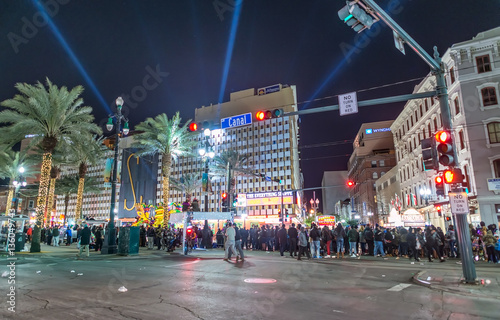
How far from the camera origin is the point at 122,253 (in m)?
18.2

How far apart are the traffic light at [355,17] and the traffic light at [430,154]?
4.24 metres

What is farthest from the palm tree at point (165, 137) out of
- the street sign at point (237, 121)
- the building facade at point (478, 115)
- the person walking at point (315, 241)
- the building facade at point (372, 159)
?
the building facade at point (372, 159)

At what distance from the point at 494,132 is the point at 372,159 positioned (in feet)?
183

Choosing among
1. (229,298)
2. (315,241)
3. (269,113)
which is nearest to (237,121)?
(269,113)

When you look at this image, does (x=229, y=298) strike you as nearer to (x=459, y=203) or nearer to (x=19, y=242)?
(x=459, y=203)

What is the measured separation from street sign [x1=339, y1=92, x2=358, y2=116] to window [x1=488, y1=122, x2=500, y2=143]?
974 inches

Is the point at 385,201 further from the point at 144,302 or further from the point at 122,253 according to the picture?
the point at 144,302

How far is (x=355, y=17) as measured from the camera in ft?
24.5

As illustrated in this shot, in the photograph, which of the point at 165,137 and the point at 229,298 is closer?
the point at 229,298

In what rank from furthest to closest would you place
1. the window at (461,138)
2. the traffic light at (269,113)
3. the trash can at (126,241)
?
the window at (461,138) < the trash can at (126,241) < the traffic light at (269,113)

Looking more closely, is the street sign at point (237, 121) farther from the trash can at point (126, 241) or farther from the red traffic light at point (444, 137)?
the trash can at point (126, 241)

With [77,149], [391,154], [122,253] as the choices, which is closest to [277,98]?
[391,154]

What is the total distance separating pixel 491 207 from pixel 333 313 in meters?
28.8

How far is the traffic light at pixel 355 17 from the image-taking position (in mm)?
7348
